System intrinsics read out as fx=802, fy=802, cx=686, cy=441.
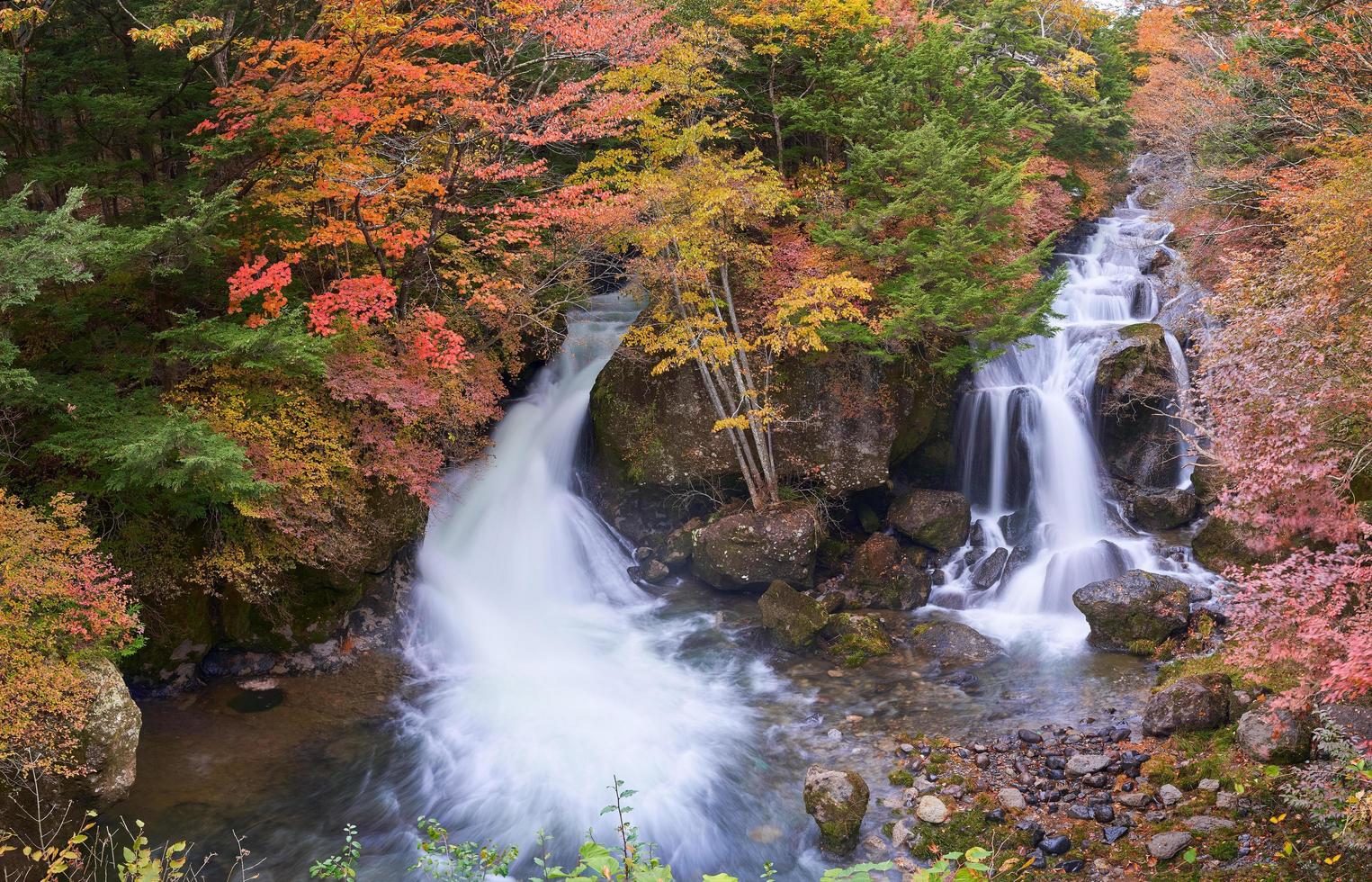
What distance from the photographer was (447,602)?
12.8 meters

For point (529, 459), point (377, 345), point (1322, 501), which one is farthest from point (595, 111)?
point (1322, 501)

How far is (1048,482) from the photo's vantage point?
1477 centimetres

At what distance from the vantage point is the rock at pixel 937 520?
1426cm

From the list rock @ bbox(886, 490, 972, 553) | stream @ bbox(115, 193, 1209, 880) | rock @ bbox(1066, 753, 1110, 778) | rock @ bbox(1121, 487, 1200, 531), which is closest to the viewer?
rock @ bbox(1066, 753, 1110, 778)

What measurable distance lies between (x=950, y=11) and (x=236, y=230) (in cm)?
1783

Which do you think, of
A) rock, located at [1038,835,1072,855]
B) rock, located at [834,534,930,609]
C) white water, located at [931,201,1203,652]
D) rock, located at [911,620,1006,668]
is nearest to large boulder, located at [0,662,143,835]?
rock, located at [1038,835,1072,855]

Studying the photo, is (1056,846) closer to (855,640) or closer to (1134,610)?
(855,640)

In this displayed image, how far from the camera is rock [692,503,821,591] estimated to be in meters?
13.5

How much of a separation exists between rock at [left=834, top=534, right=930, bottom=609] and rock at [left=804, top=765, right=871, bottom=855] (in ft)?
17.9

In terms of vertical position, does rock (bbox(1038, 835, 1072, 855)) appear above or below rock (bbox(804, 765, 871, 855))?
above

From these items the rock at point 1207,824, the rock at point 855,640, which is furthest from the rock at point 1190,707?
the rock at point 855,640

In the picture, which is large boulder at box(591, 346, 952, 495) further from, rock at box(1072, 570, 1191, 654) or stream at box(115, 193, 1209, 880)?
rock at box(1072, 570, 1191, 654)

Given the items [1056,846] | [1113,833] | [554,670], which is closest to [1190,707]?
[1113,833]

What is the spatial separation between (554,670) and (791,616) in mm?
3610
